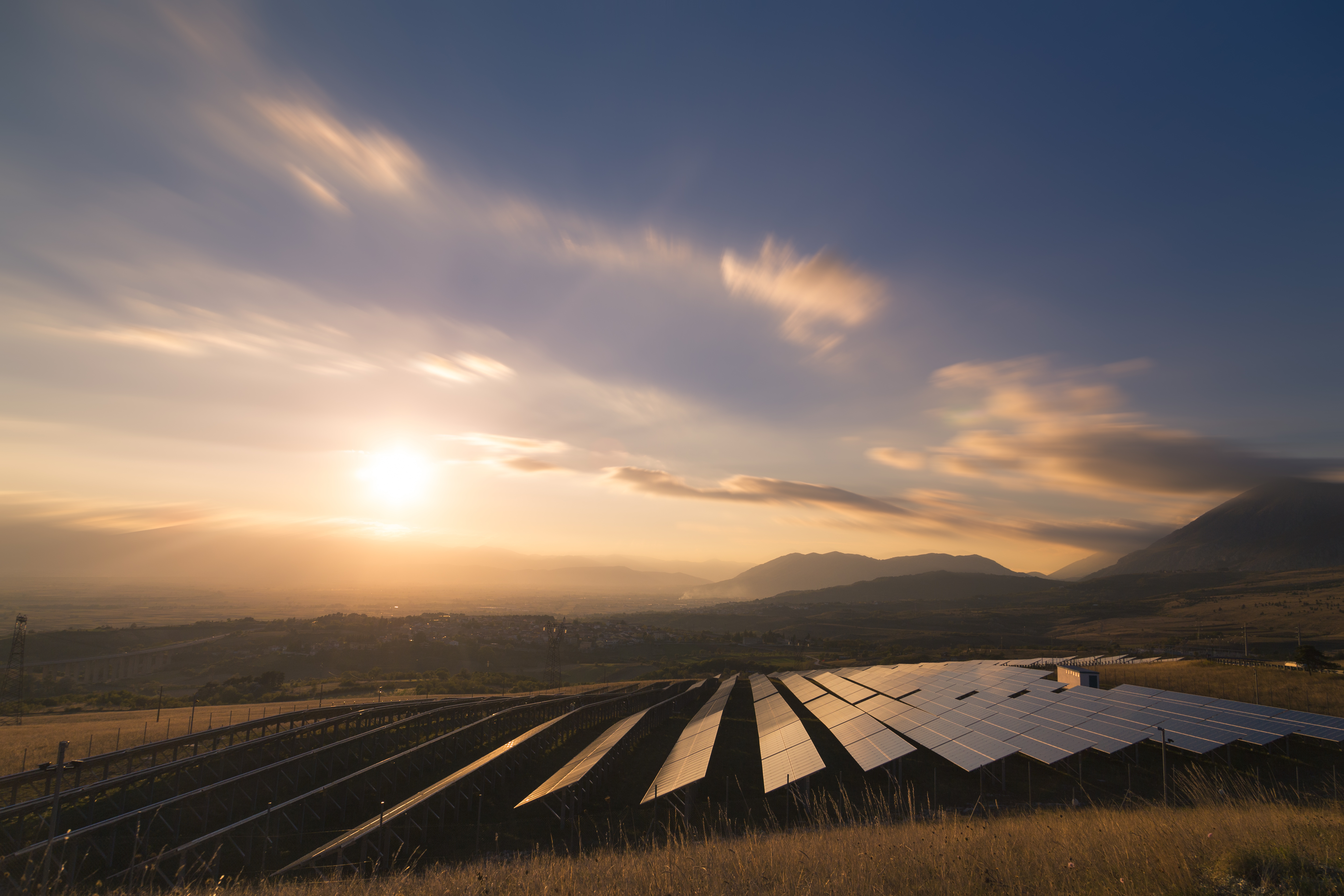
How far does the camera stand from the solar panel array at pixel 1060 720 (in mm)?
19297

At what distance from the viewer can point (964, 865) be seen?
777cm

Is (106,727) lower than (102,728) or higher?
lower

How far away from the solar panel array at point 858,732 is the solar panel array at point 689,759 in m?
4.86

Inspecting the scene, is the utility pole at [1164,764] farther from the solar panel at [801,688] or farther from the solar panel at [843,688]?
the solar panel at [801,688]

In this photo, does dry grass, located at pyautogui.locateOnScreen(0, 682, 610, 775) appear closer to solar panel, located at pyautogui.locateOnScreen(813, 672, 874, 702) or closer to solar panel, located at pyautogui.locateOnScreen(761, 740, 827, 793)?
solar panel, located at pyautogui.locateOnScreen(813, 672, 874, 702)

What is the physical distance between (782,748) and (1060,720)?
35.4 feet

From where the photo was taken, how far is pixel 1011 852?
8.15m

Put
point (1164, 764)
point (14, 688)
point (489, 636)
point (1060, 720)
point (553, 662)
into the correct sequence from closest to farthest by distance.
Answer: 1. point (1164, 764)
2. point (1060, 720)
3. point (14, 688)
4. point (553, 662)
5. point (489, 636)

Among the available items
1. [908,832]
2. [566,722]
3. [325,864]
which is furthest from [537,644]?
[908,832]

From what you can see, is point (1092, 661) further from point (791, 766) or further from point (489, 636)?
point (489, 636)

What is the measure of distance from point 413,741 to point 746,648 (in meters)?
84.9

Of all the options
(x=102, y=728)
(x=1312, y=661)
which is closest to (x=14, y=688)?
(x=102, y=728)

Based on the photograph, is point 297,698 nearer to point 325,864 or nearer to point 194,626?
point 325,864

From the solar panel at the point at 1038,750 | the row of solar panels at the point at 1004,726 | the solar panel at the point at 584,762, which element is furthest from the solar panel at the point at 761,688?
the solar panel at the point at 1038,750
